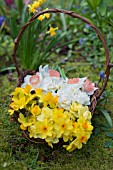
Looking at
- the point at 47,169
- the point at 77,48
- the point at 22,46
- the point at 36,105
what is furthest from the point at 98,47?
the point at 47,169

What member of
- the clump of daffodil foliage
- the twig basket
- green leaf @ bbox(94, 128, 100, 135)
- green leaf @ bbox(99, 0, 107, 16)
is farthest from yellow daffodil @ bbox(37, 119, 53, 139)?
green leaf @ bbox(99, 0, 107, 16)

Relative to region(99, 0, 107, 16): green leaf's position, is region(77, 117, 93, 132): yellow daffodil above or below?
below

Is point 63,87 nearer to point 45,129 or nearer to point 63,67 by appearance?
point 45,129

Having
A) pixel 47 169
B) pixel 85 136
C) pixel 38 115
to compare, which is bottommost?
pixel 47 169

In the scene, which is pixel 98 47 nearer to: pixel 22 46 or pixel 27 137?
pixel 22 46

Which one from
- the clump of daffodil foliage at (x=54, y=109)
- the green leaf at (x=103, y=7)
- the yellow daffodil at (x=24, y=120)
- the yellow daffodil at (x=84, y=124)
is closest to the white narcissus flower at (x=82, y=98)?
the clump of daffodil foliage at (x=54, y=109)

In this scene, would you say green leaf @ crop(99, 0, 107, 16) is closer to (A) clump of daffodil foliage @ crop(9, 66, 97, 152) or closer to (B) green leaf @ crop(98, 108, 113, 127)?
(A) clump of daffodil foliage @ crop(9, 66, 97, 152)

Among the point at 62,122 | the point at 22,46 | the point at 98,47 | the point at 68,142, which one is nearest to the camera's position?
the point at 62,122

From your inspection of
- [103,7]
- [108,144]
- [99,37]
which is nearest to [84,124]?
[108,144]
